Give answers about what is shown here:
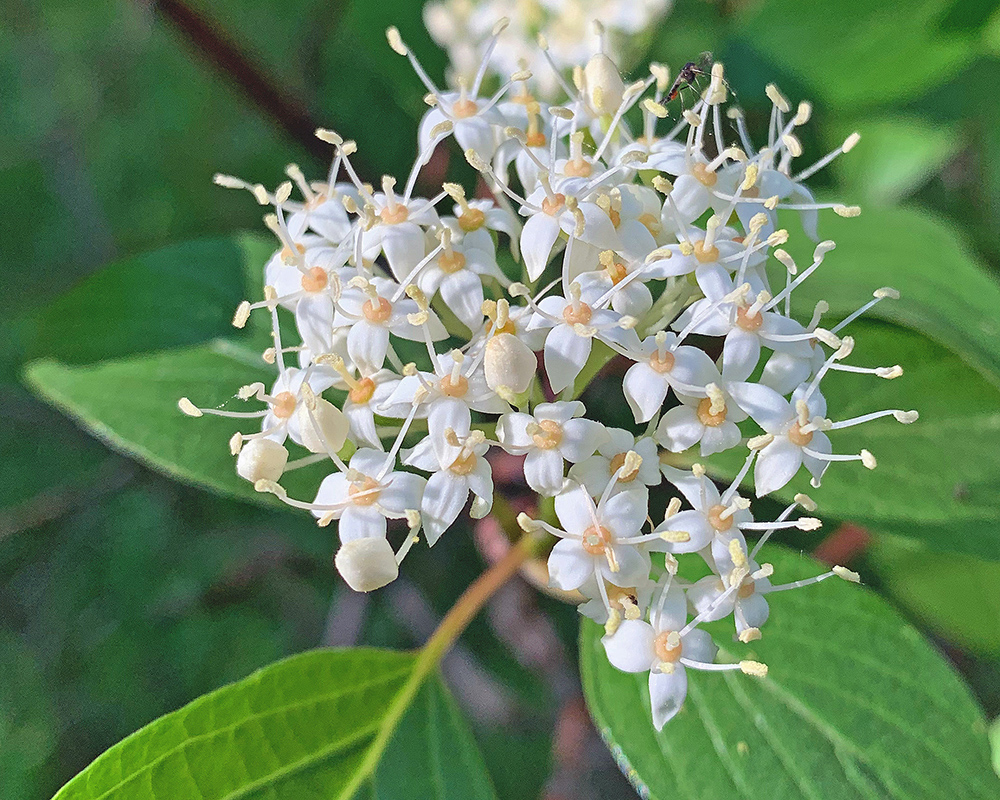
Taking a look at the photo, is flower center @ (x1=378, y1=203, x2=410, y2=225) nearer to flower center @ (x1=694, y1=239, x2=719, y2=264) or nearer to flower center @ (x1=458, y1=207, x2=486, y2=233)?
flower center @ (x1=458, y1=207, x2=486, y2=233)

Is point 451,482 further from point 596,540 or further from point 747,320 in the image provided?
point 747,320

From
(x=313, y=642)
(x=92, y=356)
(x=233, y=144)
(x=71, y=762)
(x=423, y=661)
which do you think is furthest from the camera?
(x=233, y=144)

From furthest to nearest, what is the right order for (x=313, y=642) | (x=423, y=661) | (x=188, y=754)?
(x=313, y=642) → (x=423, y=661) → (x=188, y=754)

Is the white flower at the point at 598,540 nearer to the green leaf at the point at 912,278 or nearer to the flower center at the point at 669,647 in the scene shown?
the flower center at the point at 669,647

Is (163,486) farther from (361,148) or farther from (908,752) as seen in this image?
(908,752)

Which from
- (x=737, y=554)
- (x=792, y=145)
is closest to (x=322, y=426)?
(x=737, y=554)

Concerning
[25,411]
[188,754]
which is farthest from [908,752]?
[25,411]

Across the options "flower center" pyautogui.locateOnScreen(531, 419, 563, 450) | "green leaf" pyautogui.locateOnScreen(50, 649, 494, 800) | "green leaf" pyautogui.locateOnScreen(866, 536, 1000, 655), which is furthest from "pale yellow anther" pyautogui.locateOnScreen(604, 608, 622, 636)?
"green leaf" pyautogui.locateOnScreen(866, 536, 1000, 655)
